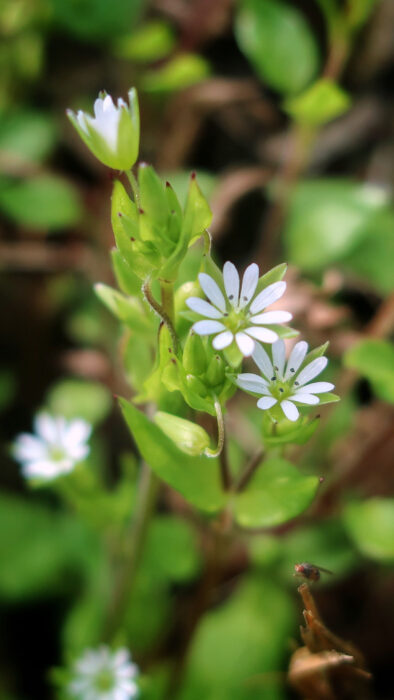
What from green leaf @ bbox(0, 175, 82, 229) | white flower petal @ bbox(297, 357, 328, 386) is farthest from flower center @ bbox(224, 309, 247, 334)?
green leaf @ bbox(0, 175, 82, 229)

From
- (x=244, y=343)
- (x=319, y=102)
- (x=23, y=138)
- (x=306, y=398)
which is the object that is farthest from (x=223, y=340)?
(x=23, y=138)

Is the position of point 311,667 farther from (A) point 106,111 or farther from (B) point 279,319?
(A) point 106,111

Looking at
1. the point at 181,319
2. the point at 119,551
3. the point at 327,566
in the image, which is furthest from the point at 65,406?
the point at 181,319

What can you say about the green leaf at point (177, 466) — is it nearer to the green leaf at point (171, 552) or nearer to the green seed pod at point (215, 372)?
the green seed pod at point (215, 372)

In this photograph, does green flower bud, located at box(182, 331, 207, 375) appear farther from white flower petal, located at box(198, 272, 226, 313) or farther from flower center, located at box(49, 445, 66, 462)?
flower center, located at box(49, 445, 66, 462)

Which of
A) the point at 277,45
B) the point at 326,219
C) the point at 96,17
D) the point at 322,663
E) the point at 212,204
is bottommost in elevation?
the point at 322,663

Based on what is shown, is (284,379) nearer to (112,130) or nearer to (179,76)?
(112,130)
